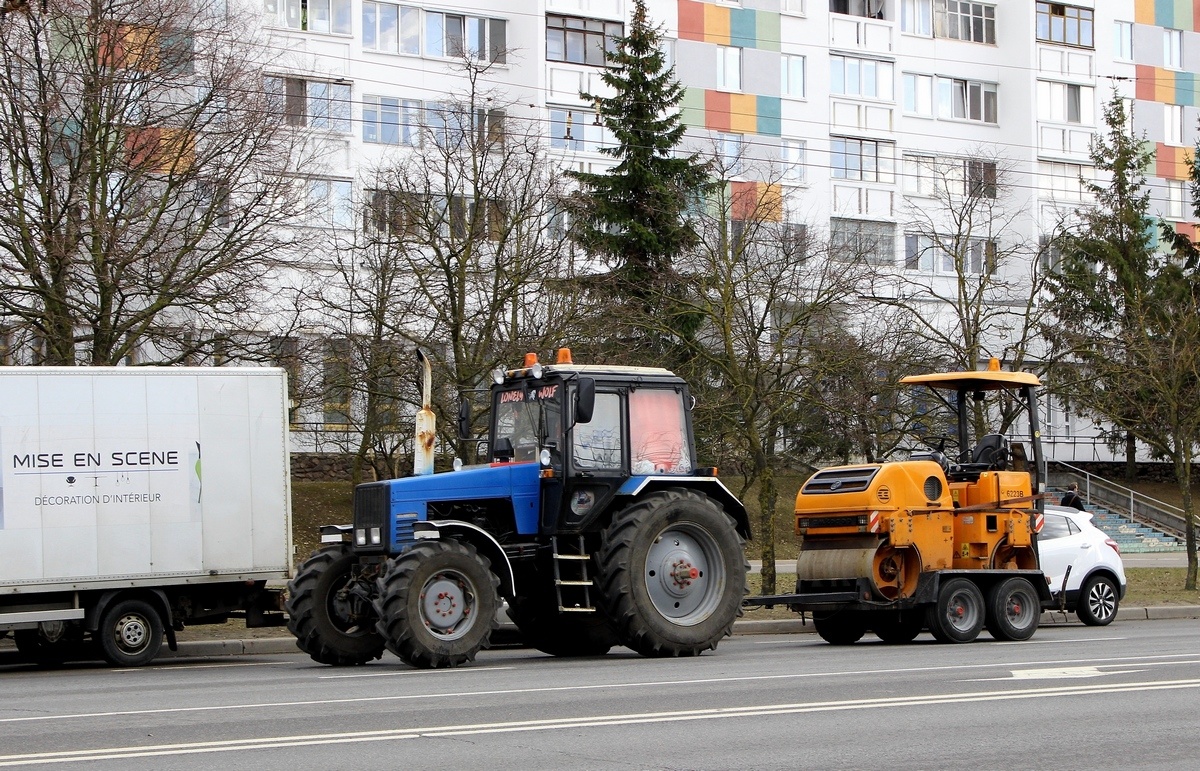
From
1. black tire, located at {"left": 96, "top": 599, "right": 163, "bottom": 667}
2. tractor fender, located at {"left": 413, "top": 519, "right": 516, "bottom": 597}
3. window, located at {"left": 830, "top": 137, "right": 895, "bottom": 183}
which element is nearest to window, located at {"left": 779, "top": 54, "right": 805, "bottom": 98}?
window, located at {"left": 830, "top": 137, "right": 895, "bottom": 183}

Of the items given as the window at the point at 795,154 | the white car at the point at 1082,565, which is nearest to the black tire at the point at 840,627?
the white car at the point at 1082,565

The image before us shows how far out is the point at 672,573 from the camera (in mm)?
15867

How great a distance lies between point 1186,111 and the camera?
61.0 meters

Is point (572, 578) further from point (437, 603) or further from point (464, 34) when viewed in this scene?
point (464, 34)

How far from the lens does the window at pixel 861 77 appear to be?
53.8 m

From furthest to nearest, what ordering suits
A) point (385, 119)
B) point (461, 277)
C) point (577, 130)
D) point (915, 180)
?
point (915, 180) → point (577, 130) → point (385, 119) → point (461, 277)

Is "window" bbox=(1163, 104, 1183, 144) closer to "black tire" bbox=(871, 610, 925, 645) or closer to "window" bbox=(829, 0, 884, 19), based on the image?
"window" bbox=(829, 0, 884, 19)

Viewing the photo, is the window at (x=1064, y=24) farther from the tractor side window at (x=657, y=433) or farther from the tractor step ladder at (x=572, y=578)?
the tractor step ladder at (x=572, y=578)

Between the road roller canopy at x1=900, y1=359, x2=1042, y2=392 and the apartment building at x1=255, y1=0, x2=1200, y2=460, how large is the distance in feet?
82.9

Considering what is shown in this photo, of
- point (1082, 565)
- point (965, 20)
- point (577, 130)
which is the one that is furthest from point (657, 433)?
point (965, 20)

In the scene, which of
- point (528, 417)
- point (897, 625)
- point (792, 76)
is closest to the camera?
point (528, 417)

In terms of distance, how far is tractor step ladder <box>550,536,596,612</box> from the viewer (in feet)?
50.4

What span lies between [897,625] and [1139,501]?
34.8 m

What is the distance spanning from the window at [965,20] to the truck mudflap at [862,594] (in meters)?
42.0
